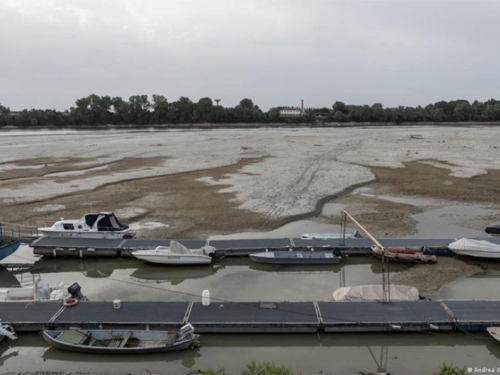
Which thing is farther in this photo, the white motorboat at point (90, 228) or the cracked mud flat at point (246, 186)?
the cracked mud flat at point (246, 186)

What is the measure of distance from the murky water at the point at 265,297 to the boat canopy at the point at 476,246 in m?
1.02

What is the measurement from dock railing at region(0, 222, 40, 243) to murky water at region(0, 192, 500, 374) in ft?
4.08

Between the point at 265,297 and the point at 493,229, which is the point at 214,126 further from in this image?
the point at 265,297

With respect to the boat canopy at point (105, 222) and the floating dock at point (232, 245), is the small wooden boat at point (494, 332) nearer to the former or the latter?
the floating dock at point (232, 245)

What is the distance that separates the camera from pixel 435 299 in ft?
73.7

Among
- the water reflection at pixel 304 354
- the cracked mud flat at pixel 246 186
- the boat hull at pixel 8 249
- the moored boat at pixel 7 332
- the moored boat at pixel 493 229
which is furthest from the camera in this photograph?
the cracked mud flat at pixel 246 186

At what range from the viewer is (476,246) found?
90.6 ft

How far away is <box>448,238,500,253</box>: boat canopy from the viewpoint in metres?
27.4

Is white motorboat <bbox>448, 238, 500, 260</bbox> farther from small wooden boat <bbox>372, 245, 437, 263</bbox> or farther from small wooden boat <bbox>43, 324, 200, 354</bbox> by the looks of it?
small wooden boat <bbox>43, 324, 200, 354</bbox>

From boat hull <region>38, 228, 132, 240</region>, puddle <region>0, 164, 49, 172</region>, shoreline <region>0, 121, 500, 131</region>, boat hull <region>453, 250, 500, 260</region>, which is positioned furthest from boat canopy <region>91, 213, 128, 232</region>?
shoreline <region>0, 121, 500, 131</region>

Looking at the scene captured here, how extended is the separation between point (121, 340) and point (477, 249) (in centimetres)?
2226

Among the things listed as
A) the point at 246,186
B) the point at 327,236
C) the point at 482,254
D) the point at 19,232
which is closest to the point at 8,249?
the point at 19,232

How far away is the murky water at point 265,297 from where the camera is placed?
17.6m

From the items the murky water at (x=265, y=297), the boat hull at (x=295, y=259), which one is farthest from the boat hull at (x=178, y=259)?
the boat hull at (x=295, y=259)
